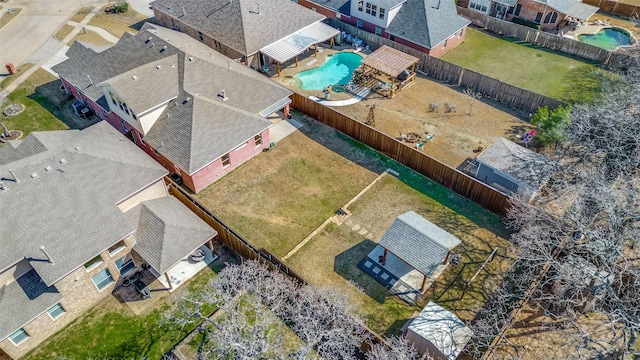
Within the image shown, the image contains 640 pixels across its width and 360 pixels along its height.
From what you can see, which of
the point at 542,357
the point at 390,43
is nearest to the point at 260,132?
the point at 390,43

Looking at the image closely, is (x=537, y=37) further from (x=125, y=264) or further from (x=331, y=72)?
(x=125, y=264)

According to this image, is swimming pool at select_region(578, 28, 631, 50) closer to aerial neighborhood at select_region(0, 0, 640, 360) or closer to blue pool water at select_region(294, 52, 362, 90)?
aerial neighborhood at select_region(0, 0, 640, 360)

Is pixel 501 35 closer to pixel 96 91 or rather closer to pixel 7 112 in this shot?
pixel 96 91

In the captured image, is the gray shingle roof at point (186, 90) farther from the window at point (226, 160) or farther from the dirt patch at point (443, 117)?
the dirt patch at point (443, 117)

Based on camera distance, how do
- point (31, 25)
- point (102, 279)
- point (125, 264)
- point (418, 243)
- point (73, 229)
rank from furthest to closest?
point (31, 25) < point (125, 264) < point (102, 279) < point (418, 243) < point (73, 229)

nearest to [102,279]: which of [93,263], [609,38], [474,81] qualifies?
[93,263]

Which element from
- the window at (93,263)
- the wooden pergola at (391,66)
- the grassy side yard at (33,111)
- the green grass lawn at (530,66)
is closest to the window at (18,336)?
the window at (93,263)
